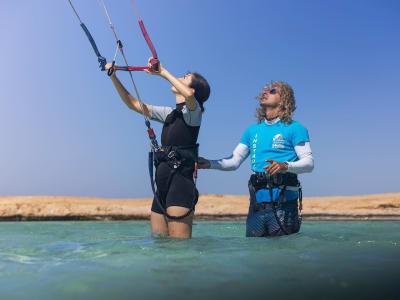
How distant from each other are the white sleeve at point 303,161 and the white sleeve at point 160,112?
3.84 feet

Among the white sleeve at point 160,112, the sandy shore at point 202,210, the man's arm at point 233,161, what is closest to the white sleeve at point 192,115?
the white sleeve at point 160,112

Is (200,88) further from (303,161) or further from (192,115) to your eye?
(303,161)

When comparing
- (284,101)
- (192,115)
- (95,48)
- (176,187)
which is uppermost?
(95,48)

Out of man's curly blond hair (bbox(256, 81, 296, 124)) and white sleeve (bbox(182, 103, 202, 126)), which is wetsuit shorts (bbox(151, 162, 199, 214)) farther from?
man's curly blond hair (bbox(256, 81, 296, 124))

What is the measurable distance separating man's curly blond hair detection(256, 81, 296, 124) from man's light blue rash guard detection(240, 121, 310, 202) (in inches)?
2.6

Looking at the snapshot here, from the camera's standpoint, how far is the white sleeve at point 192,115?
3.46 m

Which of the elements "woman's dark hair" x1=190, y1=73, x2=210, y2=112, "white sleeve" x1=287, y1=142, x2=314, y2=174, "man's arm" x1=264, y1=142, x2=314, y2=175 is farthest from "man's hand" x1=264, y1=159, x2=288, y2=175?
"woman's dark hair" x1=190, y1=73, x2=210, y2=112

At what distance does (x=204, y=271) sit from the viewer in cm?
227

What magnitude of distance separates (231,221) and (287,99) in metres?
5.34

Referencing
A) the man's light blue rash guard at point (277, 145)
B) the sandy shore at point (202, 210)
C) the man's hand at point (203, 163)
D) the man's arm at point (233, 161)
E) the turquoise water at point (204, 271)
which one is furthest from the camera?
the sandy shore at point (202, 210)

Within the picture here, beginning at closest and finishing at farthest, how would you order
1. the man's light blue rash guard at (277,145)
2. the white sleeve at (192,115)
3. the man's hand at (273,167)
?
the man's hand at (273,167)
the white sleeve at (192,115)
the man's light blue rash guard at (277,145)

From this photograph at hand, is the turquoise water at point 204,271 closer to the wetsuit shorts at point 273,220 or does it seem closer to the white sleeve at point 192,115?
the wetsuit shorts at point 273,220

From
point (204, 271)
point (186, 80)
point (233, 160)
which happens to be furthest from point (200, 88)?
point (204, 271)

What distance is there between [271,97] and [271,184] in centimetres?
82
